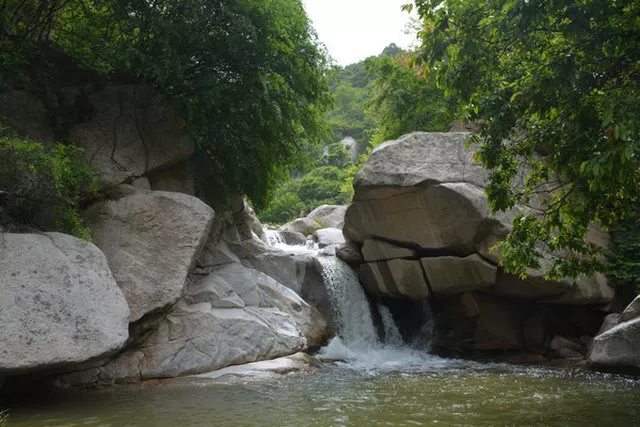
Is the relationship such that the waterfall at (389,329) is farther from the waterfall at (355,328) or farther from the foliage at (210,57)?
the foliage at (210,57)

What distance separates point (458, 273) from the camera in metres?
14.7

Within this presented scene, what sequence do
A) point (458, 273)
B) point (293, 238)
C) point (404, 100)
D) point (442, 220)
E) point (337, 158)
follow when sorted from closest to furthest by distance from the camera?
point (442, 220), point (458, 273), point (404, 100), point (293, 238), point (337, 158)

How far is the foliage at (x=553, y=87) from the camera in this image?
5453mm

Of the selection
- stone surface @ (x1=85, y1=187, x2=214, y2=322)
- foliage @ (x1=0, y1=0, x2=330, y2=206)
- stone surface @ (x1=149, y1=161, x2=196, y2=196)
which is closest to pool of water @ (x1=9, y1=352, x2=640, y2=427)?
stone surface @ (x1=85, y1=187, x2=214, y2=322)

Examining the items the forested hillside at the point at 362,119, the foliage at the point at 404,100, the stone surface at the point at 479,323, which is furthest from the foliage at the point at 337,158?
the stone surface at the point at 479,323

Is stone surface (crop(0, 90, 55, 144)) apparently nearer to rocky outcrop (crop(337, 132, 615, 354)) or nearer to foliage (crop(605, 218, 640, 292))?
rocky outcrop (crop(337, 132, 615, 354))

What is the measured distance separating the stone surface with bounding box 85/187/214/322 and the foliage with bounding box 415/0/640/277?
651 centimetres

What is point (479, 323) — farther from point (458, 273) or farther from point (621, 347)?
point (621, 347)

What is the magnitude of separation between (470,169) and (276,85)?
559 cm

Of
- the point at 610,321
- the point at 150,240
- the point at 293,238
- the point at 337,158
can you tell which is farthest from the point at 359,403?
the point at 337,158

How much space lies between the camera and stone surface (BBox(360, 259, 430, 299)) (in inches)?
605

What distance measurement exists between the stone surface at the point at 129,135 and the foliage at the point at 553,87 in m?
7.76

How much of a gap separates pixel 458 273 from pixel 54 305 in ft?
33.6

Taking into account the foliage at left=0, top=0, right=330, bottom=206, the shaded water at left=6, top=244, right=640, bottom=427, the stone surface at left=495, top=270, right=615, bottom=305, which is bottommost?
the shaded water at left=6, top=244, right=640, bottom=427
